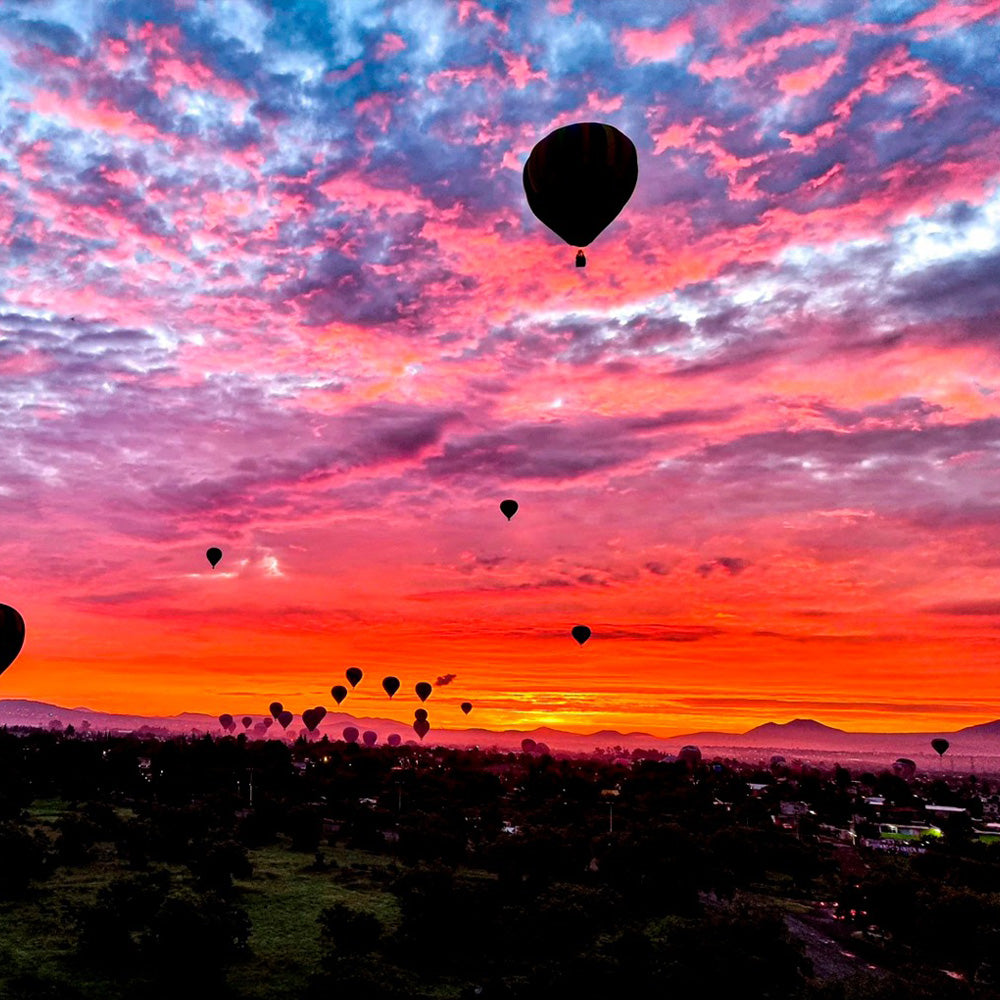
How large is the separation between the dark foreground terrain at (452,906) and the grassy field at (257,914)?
0.11 meters

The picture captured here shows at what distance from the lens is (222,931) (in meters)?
21.9

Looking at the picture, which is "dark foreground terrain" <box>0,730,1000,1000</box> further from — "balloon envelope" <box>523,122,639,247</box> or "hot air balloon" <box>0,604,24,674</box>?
"balloon envelope" <box>523,122,639,247</box>

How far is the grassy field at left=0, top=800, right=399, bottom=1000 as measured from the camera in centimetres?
2162

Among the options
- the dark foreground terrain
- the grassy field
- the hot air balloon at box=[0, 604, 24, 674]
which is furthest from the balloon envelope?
the hot air balloon at box=[0, 604, 24, 674]

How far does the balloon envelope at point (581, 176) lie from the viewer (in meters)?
23.6

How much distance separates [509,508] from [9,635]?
25.2 metres

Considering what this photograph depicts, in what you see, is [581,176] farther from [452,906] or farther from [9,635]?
[9,635]

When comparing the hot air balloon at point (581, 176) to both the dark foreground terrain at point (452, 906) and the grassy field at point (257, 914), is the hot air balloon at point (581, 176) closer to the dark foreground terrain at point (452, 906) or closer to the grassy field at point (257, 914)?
the dark foreground terrain at point (452, 906)

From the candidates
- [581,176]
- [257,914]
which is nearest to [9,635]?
[257,914]

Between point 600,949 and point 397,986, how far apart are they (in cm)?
833

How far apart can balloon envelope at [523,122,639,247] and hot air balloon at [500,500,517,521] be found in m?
24.0

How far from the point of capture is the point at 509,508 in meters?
47.2

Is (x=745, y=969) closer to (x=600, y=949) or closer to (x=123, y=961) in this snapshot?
(x=600, y=949)

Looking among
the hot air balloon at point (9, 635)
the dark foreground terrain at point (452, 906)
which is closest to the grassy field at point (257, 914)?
the dark foreground terrain at point (452, 906)
